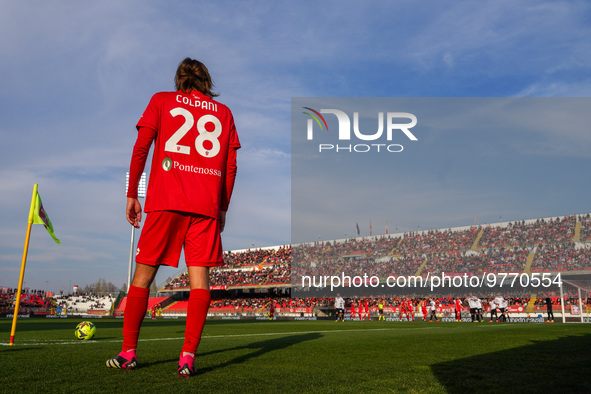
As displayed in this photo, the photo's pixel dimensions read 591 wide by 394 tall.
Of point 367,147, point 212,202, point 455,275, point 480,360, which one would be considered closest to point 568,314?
point 455,275

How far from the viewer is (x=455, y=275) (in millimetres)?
38938

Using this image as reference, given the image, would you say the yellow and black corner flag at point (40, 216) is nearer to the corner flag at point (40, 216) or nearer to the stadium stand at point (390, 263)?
the corner flag at point (40, 216)

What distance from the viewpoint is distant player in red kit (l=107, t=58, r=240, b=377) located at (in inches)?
131

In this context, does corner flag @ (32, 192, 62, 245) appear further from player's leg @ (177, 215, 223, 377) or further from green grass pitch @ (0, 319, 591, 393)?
player's leg @ (177, 215, 223, 377)

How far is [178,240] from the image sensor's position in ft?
11.3

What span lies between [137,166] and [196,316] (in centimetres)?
124

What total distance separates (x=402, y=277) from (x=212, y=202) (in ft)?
132

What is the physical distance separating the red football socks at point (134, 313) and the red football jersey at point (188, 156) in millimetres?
630

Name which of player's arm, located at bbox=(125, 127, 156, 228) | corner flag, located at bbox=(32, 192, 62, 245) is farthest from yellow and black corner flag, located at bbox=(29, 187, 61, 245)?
player's arm, located at bbox=(125, 127, 156, 228)

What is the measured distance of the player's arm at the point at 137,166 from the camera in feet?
11.4

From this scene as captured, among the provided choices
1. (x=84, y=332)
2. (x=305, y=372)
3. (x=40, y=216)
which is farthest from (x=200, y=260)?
(x=84, y=332)

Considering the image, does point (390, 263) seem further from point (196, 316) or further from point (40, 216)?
point (196, 316)

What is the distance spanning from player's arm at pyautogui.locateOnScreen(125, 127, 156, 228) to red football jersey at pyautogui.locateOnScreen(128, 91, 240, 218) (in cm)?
1

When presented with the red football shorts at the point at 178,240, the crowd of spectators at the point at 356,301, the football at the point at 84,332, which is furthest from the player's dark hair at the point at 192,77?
the crowd of spectators at the point at 356,301
